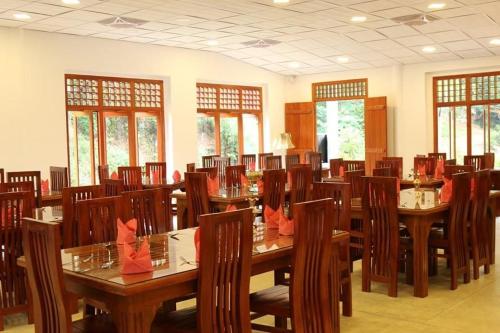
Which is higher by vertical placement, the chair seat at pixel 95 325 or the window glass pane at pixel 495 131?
the window glass pane at pixel 495 131

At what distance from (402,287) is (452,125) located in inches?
298

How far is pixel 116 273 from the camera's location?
9.01 ft

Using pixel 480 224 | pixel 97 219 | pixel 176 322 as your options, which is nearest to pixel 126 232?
pixel 97 219

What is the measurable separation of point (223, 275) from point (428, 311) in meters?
2.33

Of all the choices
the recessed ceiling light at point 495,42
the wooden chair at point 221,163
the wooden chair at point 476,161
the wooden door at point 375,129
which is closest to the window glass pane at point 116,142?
the wooden chair at point 221,163

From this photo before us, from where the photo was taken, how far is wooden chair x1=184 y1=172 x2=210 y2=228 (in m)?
6.19

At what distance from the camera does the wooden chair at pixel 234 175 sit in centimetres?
728

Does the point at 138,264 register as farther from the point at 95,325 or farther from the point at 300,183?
the point at 300,183

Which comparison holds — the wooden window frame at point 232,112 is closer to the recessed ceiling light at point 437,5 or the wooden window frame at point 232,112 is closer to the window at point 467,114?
the window at point 467,114

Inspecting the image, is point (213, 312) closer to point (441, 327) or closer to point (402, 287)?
point (441, 327)

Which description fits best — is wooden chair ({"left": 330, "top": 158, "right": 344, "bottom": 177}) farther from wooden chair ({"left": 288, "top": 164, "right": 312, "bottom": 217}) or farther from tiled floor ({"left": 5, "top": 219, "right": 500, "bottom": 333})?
tiled floor ({"left": 5, "top": 219, "right": 500, "bottom": 333})

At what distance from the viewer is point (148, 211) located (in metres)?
4.11

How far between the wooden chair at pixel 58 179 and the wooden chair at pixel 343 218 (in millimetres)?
3900

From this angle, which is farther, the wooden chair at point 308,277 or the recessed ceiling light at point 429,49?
the recessed ceiling light at point 429,49
